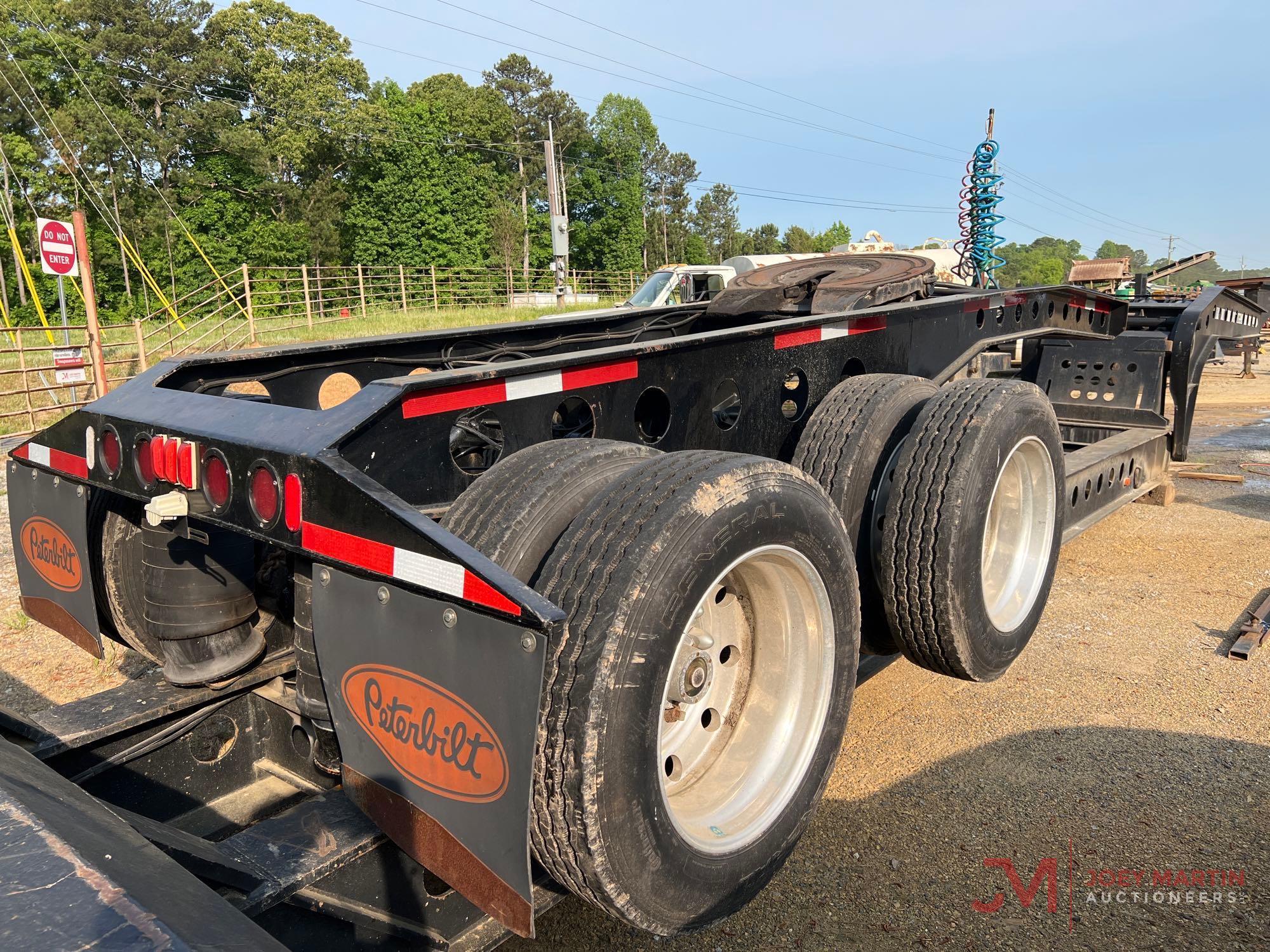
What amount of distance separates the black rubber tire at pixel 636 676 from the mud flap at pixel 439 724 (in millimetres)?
126

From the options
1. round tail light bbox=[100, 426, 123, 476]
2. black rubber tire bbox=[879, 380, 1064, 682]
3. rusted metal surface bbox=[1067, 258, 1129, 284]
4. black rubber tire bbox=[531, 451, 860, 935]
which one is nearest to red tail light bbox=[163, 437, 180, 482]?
round tail light bbox=[100, 426, 123, 476]

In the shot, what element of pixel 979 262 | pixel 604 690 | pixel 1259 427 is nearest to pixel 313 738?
pixel 604 690

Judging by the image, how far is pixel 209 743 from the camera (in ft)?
8.68

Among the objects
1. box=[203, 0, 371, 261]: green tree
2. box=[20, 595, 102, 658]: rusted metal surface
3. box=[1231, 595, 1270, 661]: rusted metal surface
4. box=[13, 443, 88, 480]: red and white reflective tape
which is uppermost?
box=[203, 0, 371, 261]: green tree

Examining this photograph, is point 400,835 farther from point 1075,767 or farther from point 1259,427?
point 1259,427

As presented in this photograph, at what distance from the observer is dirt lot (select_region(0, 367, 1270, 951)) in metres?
2.36

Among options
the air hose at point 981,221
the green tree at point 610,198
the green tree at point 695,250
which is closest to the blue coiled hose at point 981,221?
the air hose at point 981,221

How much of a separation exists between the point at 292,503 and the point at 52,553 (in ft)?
5.17

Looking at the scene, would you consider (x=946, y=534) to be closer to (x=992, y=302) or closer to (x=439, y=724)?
(x=439, y=724)

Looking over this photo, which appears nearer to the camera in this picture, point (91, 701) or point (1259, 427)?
point (91, 701)

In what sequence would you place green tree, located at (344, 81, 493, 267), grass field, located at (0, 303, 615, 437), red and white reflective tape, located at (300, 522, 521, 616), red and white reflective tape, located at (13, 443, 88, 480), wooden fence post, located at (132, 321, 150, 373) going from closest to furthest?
red and white reflective tape, located at (300, 522, 521, 616)
red and white reflective tape, located at (13, 443, 88, 480)
grass field, located at (0, 303, 615, 437)
wooden fence post, located at (132, 321, 150, 373)
green tree, located at (344, 81, 493, 267)

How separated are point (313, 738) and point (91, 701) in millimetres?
703

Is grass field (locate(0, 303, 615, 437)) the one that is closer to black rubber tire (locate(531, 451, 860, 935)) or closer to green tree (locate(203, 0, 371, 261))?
black rubber tire (locate(531, 451, 860, 935))

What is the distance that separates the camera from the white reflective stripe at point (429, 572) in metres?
1.56
